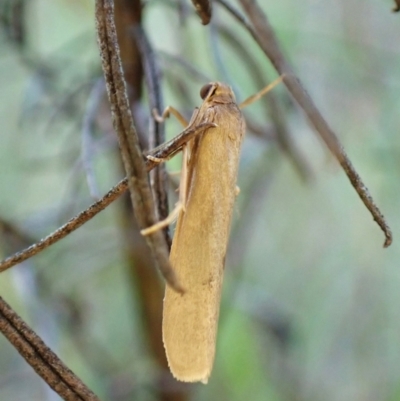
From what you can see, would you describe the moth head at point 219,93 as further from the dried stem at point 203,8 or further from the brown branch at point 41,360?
the brown branch at point 41,360

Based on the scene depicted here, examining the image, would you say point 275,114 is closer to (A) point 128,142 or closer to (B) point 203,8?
(B) point 203,8

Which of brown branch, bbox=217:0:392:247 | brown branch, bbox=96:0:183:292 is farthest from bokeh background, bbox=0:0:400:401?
brown branch, bbox=96:0:183:292

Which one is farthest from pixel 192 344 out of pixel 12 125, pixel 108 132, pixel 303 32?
pixel 12 125

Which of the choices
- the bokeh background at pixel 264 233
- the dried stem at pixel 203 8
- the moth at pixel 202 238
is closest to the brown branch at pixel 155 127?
the moth at pixel 202 238

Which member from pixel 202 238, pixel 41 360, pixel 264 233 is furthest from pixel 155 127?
pixel 264 233

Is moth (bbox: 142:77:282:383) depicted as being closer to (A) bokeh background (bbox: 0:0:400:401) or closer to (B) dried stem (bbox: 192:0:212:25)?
(B) dried stem (bbox: 192:0:212:25)

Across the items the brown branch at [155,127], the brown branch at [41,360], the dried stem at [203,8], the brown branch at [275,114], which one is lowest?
the brown branch at [275,114]
